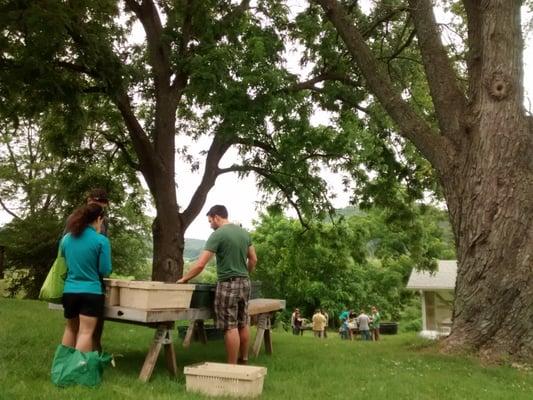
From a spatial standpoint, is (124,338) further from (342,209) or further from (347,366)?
(342,209)

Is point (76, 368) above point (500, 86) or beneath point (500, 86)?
beneath

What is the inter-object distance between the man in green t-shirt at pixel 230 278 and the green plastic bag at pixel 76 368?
50.2 inches

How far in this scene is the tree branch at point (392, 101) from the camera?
26.1ft

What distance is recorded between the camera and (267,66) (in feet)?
32.7

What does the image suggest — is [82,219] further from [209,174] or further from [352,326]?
[352,326]

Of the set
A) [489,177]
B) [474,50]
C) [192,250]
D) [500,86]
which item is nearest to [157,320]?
[489,177]

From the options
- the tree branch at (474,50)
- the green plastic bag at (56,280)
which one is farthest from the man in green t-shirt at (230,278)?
the tree branch at (474,50)

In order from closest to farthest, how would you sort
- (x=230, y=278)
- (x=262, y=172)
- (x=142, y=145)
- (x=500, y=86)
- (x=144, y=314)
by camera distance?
(x=144, y=314) < (x=230, y=278) < (x=500, y=86) < (x=142, y=145) < (x=262, y=172)

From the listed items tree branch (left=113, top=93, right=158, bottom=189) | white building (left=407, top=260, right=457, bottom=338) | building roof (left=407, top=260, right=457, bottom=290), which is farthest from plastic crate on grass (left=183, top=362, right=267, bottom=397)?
white building (left=407, top=260, right=457, bottom=338)

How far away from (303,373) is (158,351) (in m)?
1.67

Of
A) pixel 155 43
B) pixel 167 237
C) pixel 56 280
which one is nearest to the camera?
pixel 56 280

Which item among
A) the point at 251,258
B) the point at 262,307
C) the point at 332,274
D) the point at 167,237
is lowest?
the point at 332,274

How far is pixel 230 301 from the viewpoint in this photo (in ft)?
19.1

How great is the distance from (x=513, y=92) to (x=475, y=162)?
1.13 m
